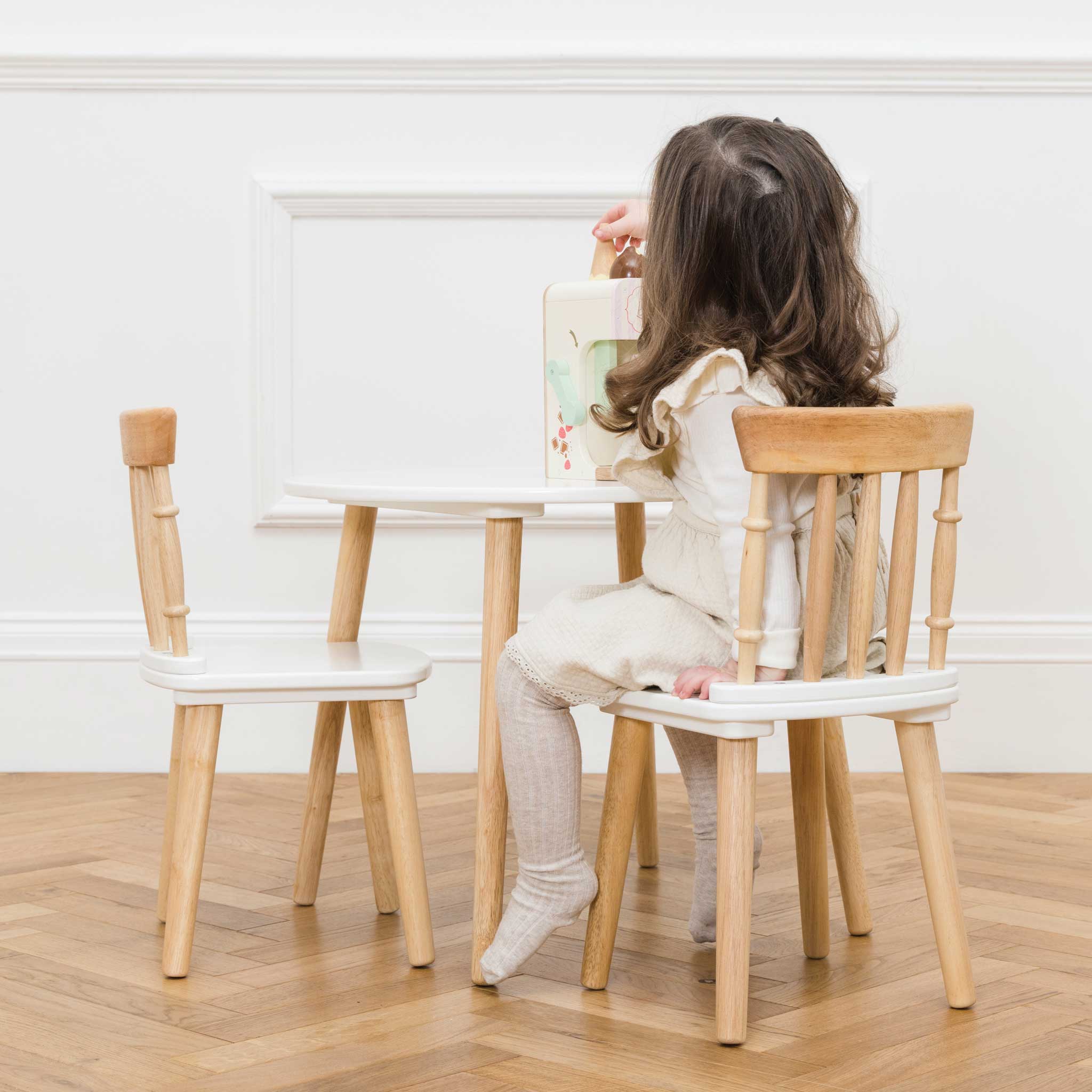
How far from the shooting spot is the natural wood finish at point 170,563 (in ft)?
5.08

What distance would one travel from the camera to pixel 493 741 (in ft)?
5.25

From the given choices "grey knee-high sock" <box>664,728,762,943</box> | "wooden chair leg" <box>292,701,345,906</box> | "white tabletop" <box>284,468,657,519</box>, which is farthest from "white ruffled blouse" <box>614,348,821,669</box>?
"wooden chair leg" <box>292,701,345,906</box>

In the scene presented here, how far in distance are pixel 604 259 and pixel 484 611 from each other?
45 centimetres

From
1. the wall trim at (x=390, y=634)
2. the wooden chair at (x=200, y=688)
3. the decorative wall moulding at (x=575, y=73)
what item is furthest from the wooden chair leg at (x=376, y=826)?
the decorative wall moulding at (x=575, y=73)

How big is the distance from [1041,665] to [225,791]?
1.47 m

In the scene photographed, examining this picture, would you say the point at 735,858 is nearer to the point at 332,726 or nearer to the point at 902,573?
the point at 902,573

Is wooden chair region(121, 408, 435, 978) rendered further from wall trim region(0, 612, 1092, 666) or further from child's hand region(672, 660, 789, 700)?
wall trim region(0, 612, 1092, 666)

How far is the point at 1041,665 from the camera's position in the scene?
2.68 meters

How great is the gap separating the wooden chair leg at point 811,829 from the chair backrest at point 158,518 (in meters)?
0.69

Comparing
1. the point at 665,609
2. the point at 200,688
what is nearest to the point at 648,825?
the point at 665,609

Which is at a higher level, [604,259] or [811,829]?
[604,259]

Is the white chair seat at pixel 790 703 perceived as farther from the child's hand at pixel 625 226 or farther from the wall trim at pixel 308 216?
the wall trim at pixel 308 216

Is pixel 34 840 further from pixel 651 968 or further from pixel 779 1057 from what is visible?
pixel 779 1057

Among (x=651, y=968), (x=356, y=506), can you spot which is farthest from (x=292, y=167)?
(x=651, y=968)
